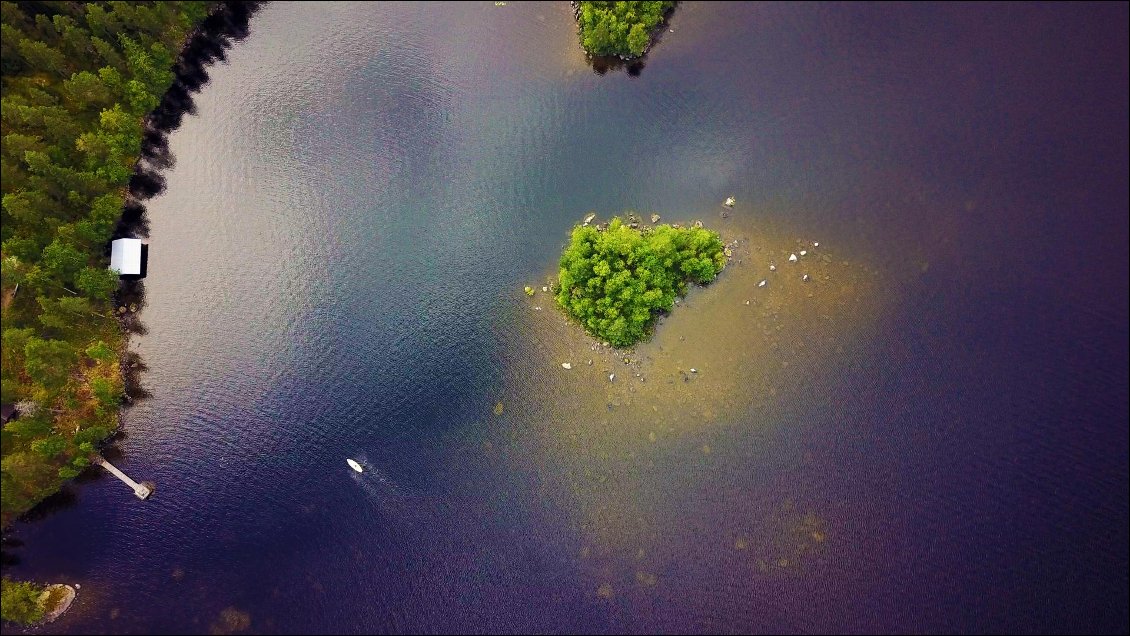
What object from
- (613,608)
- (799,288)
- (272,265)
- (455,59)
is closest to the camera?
(613,608)

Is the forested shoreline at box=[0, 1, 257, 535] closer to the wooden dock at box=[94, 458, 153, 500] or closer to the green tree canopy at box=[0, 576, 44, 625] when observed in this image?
the wooden dock at box=[94, 458, 153, 500]

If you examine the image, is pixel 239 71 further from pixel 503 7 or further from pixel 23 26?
pixel 503 7

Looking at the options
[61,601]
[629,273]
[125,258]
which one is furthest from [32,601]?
[629,273]

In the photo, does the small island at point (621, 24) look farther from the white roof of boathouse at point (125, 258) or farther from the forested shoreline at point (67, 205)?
the white roof of boathouse at point (125, 258)

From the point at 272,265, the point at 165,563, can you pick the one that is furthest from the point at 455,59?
the point at 165,563

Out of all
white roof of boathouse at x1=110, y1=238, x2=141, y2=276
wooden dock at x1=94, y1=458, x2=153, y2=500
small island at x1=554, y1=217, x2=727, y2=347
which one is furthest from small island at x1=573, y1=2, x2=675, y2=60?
wooden dock at x1=94, y1=458, x2=153, y2=500
